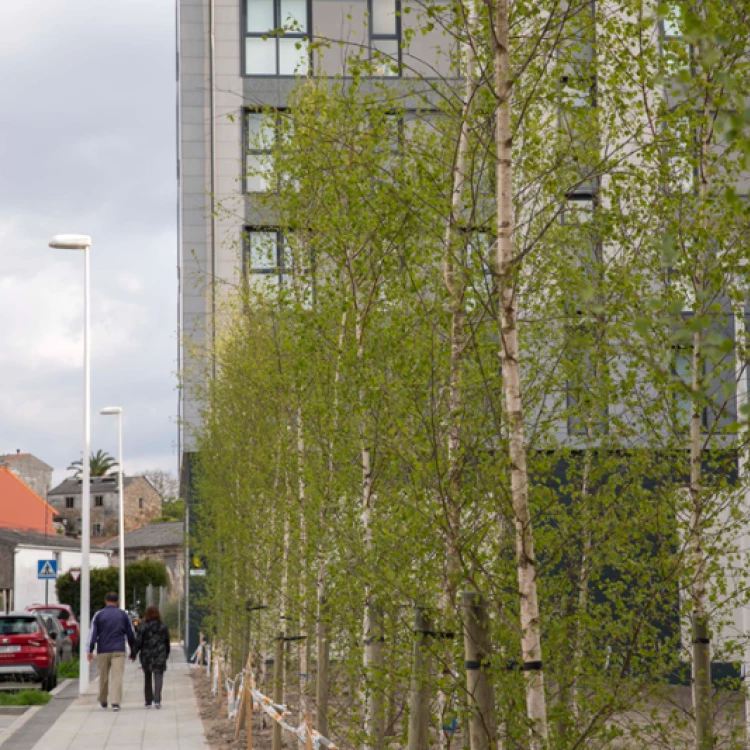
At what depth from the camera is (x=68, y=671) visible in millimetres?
32500

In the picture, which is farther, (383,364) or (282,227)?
(282,227)

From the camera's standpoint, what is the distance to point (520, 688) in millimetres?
6418

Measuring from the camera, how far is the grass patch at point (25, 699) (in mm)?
22750

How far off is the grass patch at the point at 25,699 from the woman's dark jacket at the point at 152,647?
2.36 meters

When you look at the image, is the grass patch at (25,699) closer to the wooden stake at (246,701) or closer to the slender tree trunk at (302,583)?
the wooden stake at (246,701)

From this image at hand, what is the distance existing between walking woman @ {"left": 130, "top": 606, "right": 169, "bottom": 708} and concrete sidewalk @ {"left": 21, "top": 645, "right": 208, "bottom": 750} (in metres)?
0.32

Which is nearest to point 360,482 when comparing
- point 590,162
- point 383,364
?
point 383,364

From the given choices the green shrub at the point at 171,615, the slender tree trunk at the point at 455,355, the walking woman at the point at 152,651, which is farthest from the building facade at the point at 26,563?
the slender tree trunk at the point at 455,355

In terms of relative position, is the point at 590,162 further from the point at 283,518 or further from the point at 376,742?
the point at 283,518

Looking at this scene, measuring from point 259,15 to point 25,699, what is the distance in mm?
17983

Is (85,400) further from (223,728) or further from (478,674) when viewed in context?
(478,674)

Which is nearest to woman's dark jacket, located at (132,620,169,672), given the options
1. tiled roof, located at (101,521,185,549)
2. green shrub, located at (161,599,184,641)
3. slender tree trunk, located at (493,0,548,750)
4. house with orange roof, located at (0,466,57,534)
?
slender tree trunk, located at (493,0,548,750)

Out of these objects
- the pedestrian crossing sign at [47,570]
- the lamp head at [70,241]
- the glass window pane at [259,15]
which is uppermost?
the glass window pane at [259,15]

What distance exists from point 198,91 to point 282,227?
74.1 feet
